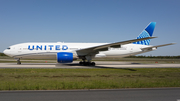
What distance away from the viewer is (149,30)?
2766 cm

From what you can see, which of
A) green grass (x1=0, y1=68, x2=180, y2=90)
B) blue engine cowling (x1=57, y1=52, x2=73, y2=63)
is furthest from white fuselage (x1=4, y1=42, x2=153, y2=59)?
green grass (x1=0, y1=68, x2=180, y2=90)

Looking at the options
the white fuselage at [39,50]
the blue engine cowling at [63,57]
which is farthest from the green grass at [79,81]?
the white fuselage at [39,50]

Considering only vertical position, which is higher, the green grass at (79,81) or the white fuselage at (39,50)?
the white fuselage at (39,50)

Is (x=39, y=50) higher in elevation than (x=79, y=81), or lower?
higher

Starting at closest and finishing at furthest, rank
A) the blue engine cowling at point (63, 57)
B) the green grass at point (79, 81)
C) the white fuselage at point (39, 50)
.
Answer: the green grass at point (79, 81) → the blue engine cowling at point (63, 57) → the white fuselage at point (39, 50)

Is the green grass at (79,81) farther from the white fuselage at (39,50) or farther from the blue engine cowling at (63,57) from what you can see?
the white fuselage at (39,50)

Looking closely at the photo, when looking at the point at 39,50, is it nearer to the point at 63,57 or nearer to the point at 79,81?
the point at 63,57

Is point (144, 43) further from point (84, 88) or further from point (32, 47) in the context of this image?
point (84, 88)

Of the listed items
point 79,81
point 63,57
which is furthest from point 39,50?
point 79,81

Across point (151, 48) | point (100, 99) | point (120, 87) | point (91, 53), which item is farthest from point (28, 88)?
point (151, 48)

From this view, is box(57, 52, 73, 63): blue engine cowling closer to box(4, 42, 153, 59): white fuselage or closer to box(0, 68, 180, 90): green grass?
box(4, 42, 153, 59): white fuselage

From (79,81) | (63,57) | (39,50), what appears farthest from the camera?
(39,50)

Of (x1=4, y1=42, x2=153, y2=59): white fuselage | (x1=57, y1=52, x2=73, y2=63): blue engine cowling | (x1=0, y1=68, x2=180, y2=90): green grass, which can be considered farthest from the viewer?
(x1=4, y1=42, x2=153, y2=59): white fuselage

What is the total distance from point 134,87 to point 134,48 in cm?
1935
